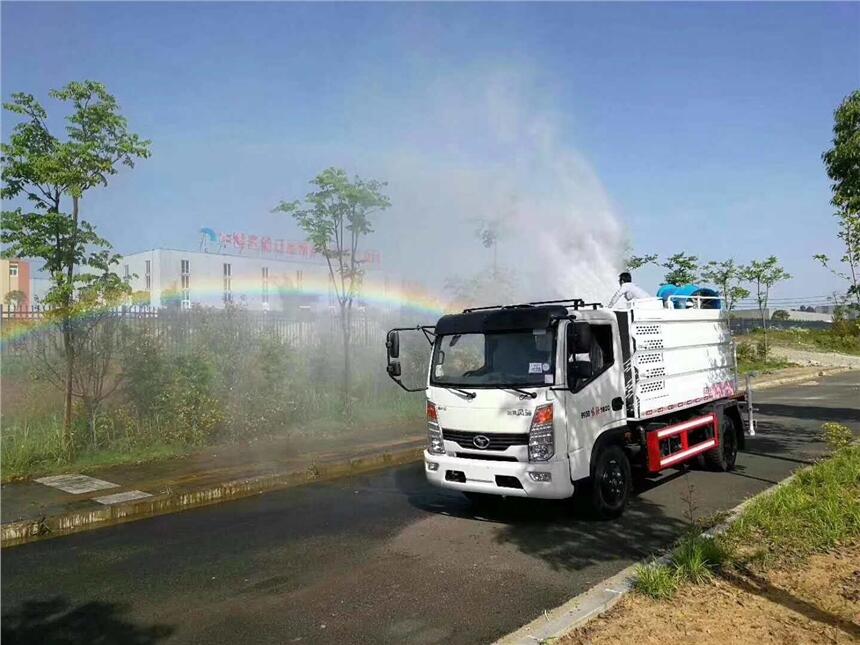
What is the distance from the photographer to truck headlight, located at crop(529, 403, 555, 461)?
5887 millimetres

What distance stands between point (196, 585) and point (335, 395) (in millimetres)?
8951

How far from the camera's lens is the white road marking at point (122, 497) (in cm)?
744

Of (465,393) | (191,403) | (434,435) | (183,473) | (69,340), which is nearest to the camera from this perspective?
(465,393)

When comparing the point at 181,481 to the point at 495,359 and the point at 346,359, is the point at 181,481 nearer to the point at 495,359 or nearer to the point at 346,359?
the point at 495,359

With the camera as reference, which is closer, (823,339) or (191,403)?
(191,403)

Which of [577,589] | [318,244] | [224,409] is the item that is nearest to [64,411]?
[224,409]

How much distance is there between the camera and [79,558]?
5.91 metres

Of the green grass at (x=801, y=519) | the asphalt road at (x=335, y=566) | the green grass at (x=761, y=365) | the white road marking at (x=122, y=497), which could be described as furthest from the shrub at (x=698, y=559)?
the green grass at (x=761, y=365)

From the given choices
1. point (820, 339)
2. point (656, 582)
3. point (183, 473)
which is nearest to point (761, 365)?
point (820, 339)

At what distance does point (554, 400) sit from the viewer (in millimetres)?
5941

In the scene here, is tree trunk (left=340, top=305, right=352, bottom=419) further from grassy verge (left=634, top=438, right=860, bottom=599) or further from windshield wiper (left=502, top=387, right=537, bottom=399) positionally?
grassy verge (left=634, top=438, right=860, bottom=599)

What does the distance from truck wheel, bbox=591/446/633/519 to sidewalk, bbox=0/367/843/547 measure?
4524 mm

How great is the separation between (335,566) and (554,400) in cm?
252

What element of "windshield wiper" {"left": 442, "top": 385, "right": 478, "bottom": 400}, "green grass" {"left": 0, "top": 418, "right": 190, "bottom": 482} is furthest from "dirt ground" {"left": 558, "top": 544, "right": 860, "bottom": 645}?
"green grass" {"left": 0, "top": 418, "right": 190, "bottom": 482}
